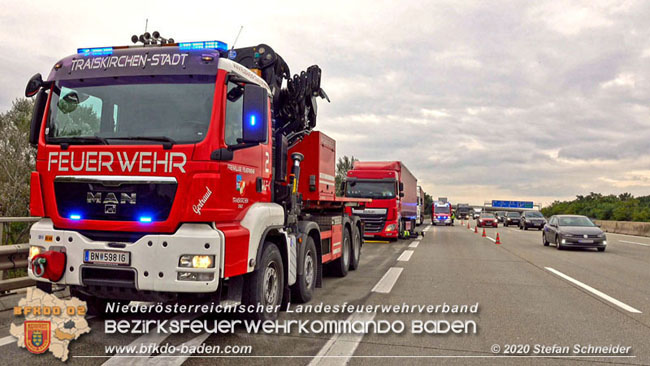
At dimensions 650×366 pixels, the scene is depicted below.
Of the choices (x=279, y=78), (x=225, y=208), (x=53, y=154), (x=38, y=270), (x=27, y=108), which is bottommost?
(x=38, y=270)

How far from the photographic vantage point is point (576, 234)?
58.5 ft

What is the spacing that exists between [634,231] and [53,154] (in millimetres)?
36212

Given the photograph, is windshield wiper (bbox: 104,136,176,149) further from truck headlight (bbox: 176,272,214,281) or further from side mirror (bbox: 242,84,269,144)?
truck headlight (bbox: 176,272,214,281)

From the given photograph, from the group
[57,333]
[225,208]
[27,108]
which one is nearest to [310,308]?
[225,208]

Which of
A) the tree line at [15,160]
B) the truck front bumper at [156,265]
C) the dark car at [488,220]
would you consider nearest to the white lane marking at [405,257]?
the truck front bumper at [156,265]

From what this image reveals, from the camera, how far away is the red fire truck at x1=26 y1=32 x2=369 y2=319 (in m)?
4.53

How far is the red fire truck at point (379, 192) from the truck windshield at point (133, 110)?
14410 mm

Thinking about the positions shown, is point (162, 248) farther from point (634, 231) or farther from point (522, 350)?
point (634, 231)

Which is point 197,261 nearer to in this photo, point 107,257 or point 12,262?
point 107,257

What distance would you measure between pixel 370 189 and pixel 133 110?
15.6m

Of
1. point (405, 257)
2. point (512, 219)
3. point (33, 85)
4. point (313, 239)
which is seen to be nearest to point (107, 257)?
point (33, 85)

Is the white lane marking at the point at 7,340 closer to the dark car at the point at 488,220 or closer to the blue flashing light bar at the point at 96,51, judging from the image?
the blue flashing light bar at the point at 96,51

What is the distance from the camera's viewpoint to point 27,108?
106ft

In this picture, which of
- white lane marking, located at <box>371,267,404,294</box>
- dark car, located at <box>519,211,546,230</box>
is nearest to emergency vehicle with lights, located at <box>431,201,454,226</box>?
dark car, located at <box>519,211,546,230</box>
